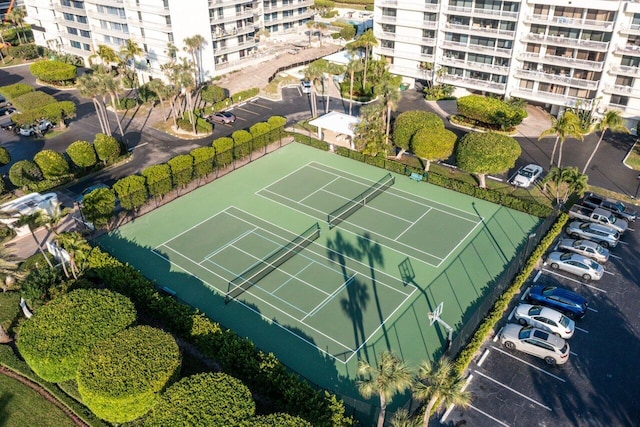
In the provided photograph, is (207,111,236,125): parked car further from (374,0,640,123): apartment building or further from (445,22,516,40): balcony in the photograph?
(445,22,516,40): balcony

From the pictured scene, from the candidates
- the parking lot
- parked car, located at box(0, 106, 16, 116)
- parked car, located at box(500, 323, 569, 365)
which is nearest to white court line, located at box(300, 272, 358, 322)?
the parking lot

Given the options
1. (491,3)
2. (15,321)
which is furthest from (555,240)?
(15,321)

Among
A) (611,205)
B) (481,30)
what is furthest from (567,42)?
(611,205)

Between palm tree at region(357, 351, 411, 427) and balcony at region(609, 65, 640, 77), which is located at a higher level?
balcony at region(609, 65, 640, 77)

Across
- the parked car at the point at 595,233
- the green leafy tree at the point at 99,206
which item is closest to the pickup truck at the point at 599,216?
the parked car at the point at 595,233

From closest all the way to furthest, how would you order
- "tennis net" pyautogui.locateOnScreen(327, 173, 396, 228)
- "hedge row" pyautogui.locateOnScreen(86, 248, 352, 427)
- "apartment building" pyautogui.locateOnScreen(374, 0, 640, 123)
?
"hedge row" pyautogui.locateOnScreen(86, 248, 352, 427)
"tennis net" pyautogui.locateOnScreen(327, 173, 396, 228)
"apartment building" pyautogui.locateOnScreen(374, 0, 640, 123)

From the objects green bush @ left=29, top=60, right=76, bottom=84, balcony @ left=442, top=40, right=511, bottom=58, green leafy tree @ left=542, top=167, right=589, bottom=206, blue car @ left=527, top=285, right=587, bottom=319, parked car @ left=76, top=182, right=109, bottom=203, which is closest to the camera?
blue car @ left=527, top=285, right=587, bottom=319

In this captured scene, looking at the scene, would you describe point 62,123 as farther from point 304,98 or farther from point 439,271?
point 439,271
